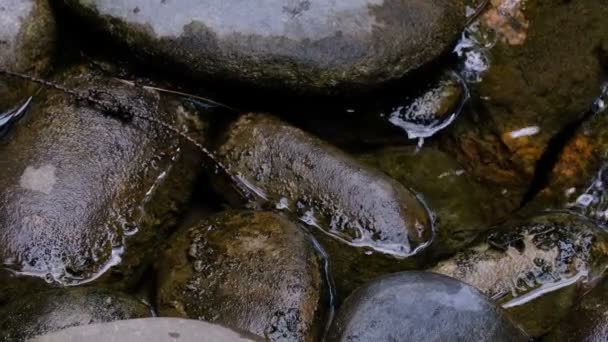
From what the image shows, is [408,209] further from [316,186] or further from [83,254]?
[83,254]

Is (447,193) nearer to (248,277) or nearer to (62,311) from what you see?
(248,277)

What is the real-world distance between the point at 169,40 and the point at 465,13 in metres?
1.53

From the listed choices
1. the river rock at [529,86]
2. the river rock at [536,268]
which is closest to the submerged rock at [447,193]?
the river rock at [529,86]

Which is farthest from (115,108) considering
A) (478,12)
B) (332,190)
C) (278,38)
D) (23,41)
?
(478,12)

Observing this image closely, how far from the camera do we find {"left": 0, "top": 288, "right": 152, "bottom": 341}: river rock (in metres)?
2.68

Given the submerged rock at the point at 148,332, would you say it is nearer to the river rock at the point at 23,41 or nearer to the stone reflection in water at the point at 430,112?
the river rock at the point at 23,41

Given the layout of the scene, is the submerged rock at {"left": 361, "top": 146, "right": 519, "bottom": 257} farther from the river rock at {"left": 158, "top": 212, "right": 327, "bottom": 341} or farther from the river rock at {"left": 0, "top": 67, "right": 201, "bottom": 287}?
the river rock at {"left": 0, "top": 67, "right": 201, "bottom": 287}

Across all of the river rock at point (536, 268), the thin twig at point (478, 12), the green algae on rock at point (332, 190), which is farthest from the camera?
the thin twig at point (478, 12)

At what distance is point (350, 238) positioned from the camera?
11.3 feet

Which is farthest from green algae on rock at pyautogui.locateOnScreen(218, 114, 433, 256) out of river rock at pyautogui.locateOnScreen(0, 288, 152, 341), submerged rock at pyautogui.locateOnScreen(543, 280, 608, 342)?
river rock at pyautogui.locateOnScreen(0, 288, 152, 341)

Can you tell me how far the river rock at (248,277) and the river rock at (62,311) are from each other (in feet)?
0.80

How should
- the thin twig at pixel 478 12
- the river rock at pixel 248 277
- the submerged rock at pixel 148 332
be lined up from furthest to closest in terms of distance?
1. the thin twig at pixel 478 12
2. the river rock at pixel 248 277
3. the submerged rock at pixel 148 332

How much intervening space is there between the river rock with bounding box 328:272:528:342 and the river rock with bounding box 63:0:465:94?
1209 mm

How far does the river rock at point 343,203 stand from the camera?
3.39 metres
